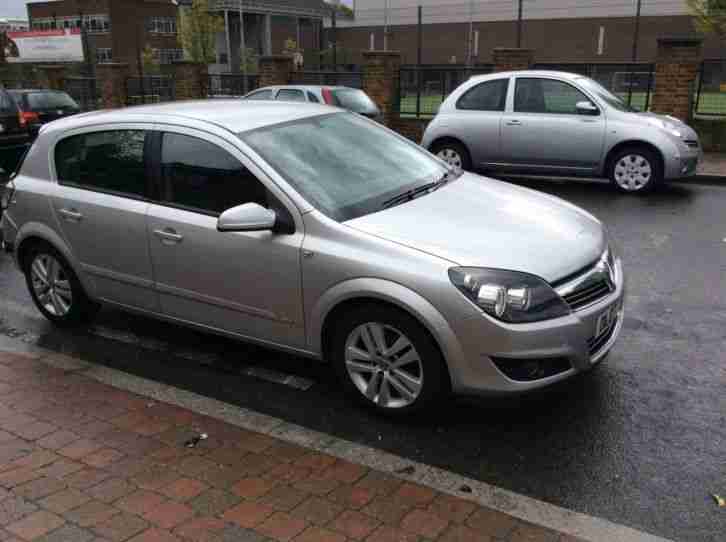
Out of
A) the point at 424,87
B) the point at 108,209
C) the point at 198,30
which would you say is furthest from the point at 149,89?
the point at 198,30

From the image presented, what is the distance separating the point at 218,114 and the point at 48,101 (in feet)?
48.1

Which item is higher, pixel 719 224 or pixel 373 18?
pixel 373 18

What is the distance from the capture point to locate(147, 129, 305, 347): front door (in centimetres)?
411

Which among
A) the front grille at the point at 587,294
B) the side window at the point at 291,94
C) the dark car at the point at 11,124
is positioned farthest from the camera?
the side window at the point at 291,94

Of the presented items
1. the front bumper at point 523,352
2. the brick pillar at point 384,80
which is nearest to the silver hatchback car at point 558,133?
the front bumper at point 523,352

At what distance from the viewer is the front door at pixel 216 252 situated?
411 centimetres

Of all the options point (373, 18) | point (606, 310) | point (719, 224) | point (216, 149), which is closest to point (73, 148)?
point (216, 149)

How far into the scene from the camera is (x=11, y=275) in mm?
7191

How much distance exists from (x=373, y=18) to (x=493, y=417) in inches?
2422

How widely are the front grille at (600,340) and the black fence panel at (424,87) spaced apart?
14013 millimetres

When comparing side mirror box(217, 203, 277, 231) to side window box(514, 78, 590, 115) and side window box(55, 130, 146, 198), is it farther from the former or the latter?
side window box(514, 78, 590, 115)

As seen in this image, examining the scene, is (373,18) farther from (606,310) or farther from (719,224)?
(606,310)

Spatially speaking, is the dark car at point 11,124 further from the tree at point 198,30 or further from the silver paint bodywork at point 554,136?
the tree at point 198,30

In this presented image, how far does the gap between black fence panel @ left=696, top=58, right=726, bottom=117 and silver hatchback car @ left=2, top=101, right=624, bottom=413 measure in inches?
455
